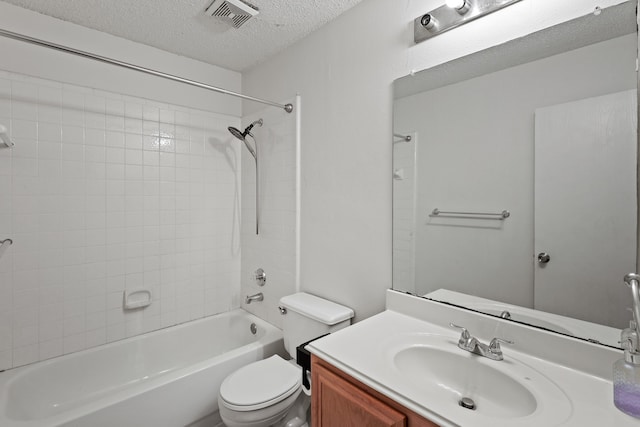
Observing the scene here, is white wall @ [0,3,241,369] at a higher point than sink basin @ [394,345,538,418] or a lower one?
higher

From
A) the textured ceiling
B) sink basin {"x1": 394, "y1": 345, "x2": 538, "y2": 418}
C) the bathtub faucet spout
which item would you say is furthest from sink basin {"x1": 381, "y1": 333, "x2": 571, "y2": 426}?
the textured ceiling

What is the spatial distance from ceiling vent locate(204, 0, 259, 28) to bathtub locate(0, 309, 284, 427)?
1920 mm

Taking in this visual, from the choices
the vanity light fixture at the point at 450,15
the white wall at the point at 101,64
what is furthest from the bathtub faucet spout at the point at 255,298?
the vanity light fixture at the point at 450,15

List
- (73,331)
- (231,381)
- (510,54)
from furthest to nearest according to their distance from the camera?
(73,331)
(231,381)
(510,54)

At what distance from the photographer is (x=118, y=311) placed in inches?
80.5

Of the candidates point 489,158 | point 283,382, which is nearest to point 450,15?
point 489,158

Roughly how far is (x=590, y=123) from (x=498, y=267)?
0.56 m

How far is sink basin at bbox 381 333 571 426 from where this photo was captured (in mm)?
783

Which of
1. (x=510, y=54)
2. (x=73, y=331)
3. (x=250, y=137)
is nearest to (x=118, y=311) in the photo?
(x=73, y=331)

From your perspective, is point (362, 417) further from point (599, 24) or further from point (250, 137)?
point (250, 137)

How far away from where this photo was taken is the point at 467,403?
3.27 ft

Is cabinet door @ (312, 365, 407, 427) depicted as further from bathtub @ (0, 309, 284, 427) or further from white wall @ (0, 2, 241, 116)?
white wall @ (0, 2, 241, 116)

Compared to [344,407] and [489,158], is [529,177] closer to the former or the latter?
[489,158]

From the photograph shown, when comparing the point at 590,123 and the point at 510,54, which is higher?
the point at 510,54
